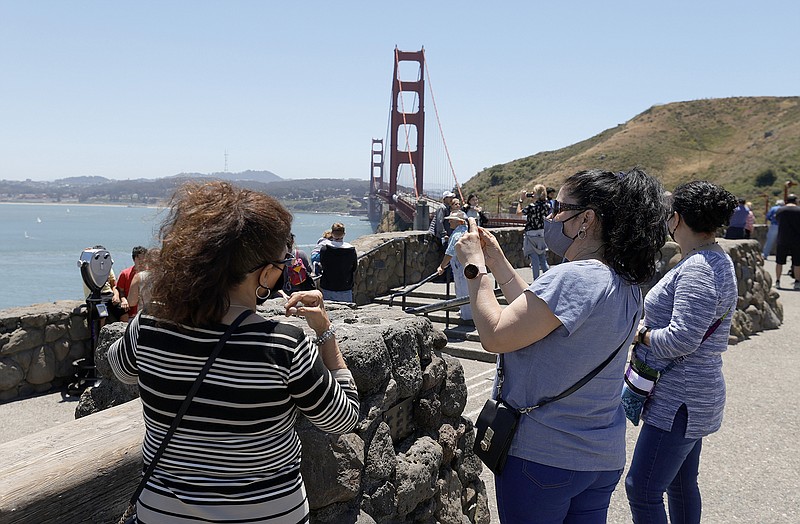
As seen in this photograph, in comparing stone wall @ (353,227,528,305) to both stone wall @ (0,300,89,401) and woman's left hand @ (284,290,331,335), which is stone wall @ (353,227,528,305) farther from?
woman's left hand @ (284,290,331,335)

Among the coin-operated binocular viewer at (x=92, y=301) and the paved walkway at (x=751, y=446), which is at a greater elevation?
the coin-operated binocular viewer at (x=92, y=301)

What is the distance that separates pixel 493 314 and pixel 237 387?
702 mm

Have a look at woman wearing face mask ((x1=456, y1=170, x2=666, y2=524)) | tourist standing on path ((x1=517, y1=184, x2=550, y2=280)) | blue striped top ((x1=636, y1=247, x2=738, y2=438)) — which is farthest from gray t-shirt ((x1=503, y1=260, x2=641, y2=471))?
tourist standing on path ((x1=517, y1=184, x2=550, y2=280))

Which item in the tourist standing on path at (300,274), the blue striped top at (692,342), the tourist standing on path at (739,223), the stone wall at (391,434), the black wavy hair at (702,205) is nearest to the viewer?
the stone wall at (391,434)

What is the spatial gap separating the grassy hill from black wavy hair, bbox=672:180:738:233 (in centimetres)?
4713

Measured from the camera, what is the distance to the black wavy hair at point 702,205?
250cm

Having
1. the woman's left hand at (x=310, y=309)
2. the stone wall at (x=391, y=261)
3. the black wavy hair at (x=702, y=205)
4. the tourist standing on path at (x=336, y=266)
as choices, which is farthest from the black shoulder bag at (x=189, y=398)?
the stone wall at (x=391, y=261)

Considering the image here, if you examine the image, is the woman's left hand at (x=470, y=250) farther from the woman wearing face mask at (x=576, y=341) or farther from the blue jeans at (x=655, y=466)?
the blue jeans at (x=655, y=466)

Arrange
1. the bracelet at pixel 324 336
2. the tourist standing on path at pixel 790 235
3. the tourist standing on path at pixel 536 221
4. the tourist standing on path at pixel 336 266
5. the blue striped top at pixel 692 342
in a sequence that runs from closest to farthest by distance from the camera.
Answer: the bracelet at pixel 324 336, the blue striped top at pixel 692 342, the tourist standing on path at pixel 336 266, the tourist standing on path at pixel 536 221, the tourist standing on path at pixel 790 235

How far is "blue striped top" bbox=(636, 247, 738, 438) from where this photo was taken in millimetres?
2303

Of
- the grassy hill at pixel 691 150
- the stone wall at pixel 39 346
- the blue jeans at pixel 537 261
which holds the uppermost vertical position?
the grassy hill at pixel 691 150

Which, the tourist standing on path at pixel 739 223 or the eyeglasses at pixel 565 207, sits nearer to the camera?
the eyeglasses at pixel 565 207

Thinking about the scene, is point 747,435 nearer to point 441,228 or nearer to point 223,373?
point 223,373

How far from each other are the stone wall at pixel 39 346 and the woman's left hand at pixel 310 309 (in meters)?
5.16
